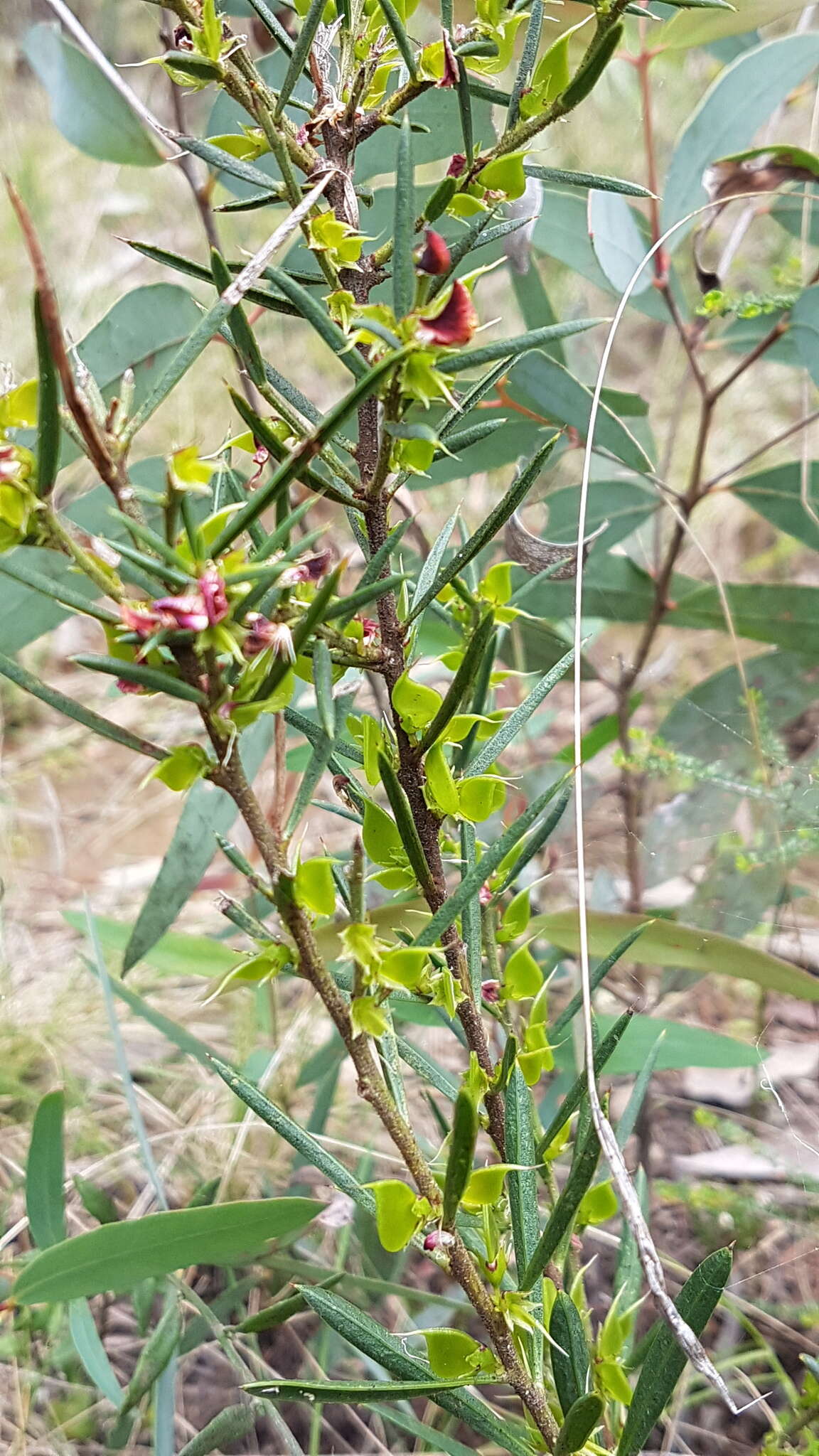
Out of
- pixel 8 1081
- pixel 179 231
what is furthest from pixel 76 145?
pixel 179 231

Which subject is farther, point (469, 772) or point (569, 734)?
point (569, 734)

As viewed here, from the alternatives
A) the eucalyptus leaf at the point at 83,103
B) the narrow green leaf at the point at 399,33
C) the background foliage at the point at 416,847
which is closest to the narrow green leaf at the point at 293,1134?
the background foliage at the point at 416,847

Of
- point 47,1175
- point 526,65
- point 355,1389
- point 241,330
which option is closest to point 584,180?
point 526,65

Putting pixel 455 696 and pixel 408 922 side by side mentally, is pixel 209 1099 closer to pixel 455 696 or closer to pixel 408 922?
pixel 408 922

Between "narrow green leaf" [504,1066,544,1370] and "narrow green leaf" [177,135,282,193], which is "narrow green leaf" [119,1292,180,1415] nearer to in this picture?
"narrow green leaf" [504,1066,544,1370]

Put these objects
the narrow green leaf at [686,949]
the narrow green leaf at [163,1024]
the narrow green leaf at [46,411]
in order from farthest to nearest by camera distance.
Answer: the narrow green leaf at [163,1024]
the narrow green leaf at [686,949]
the narrow green leaf at [46,411]

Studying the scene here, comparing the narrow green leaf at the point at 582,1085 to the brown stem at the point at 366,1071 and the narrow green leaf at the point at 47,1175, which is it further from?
the narrow green leaf at the point at 47,1175

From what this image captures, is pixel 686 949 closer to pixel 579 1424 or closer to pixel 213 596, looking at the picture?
pixel 579 1424
